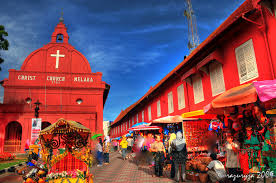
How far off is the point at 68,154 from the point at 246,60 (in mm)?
7316

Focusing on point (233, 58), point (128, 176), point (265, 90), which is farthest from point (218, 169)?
point (233, 58)

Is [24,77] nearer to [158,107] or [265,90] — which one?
[158,107]

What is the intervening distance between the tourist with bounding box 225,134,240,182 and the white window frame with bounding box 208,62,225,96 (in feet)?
14.1

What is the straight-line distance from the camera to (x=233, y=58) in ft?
27.6

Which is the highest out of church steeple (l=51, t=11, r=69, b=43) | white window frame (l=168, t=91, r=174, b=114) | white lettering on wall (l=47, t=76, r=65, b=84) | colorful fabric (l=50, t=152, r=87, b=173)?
church steeple (l=51, t=11, r=69, b=43)

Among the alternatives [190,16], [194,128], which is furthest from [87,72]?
[194,128]

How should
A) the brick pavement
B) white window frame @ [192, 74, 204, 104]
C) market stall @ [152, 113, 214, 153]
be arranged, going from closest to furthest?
the brick pavement < market stall @ [152, 113, 214, 153] < white window frame @ [192, 74, 204, 104]

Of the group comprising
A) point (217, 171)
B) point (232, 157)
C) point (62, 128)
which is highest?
point (62, 128)

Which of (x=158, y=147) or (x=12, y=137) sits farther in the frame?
(x=12, y=137)

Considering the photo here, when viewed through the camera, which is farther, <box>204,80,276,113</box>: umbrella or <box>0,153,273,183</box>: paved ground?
<box>0,153,273,183</box>: paved ground

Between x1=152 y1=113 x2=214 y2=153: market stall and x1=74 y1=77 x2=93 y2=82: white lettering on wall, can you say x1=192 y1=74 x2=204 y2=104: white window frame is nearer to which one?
x1=152 y1=113 x2=214 y2=153: market stall

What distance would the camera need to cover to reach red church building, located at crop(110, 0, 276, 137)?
22.2 feet

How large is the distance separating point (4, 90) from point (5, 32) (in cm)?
1171

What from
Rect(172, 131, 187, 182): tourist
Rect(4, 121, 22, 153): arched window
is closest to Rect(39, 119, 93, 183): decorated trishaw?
Rect(172, 131, 187, 182): tourist
